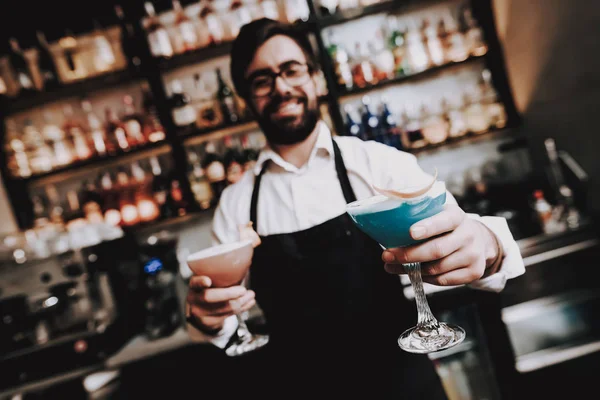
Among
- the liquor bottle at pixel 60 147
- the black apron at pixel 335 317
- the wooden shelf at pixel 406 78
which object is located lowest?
the black apron at pixel 335 317

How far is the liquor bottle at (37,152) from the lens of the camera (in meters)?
2.66

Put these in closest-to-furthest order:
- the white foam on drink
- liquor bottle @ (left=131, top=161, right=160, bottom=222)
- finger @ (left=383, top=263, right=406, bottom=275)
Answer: the white foam on drink < finger @ (left=383, top=263, right=406, bottom=275) < liquor bottle @ (left=131, top=161, right=160, bottom=222)

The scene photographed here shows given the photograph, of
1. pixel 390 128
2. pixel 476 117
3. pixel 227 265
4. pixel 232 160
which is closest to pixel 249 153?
pixel 232 160

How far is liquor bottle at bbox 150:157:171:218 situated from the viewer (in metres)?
2.66

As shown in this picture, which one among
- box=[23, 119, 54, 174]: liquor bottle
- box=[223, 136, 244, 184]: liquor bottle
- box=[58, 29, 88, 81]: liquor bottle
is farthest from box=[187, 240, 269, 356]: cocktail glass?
box=[58, 29, 88, 81]: liquor bottle

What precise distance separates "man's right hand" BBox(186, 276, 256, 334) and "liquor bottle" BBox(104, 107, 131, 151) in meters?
1.79

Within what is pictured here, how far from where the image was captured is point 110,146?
272cm

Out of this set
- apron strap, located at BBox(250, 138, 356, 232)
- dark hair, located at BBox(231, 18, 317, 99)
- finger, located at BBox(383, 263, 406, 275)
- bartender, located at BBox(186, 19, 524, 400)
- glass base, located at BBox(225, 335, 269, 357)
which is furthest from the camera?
dark hair, located at BBox(231, 18, 317, 99)

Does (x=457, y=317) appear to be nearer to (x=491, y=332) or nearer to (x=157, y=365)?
(x=491, y=332)

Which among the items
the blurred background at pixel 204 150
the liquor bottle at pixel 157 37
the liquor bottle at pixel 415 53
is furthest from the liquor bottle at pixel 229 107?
the liquor bottle at pixel 415 53

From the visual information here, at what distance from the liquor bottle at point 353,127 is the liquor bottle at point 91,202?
1711 millimetres

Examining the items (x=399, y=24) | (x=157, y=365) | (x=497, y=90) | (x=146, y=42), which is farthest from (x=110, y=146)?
(x=497, y=90)

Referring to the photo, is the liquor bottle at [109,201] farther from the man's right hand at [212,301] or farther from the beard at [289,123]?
the man's right hand at [212,301]

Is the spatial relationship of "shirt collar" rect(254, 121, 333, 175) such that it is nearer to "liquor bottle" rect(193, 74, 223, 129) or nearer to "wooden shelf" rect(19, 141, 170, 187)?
"liquor bottle" rect(193, 74, 223, 129)
